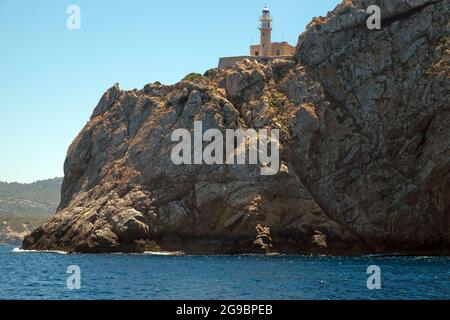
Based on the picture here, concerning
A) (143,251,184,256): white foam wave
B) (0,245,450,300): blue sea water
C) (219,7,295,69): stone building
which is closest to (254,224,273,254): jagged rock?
(0,245,450,300): blue sea water

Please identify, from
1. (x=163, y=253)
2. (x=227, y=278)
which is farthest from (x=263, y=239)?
(x=227, y=278)

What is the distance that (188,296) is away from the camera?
160 feet

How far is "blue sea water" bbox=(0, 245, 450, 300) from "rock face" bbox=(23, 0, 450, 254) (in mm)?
8902

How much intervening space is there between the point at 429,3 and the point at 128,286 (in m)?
69.4

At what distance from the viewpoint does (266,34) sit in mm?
126438

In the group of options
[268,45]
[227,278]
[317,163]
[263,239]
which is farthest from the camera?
[268,45]

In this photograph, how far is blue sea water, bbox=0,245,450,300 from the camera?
5069cm

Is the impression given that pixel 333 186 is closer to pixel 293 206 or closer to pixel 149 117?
pixel 293 206

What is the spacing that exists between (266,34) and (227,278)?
239ft

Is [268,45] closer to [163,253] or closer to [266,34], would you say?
[266,34]

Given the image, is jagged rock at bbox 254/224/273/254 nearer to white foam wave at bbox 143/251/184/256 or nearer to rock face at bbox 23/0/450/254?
rock face at bbox 23/0/450/254

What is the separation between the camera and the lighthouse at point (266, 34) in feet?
414

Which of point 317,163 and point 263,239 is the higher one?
point 317,163
